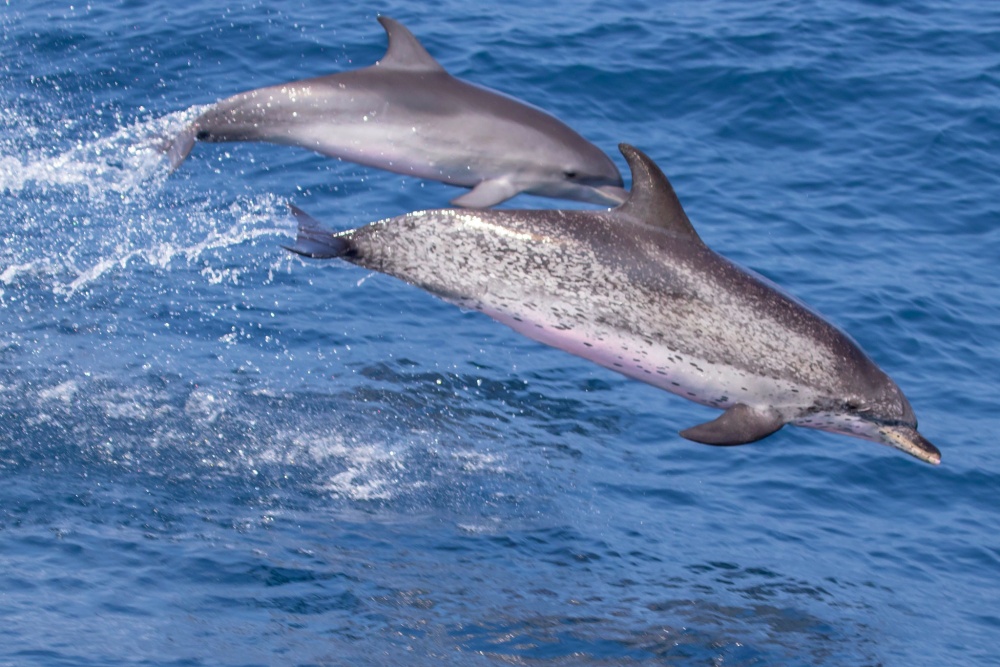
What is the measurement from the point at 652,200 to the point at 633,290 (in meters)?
0.52

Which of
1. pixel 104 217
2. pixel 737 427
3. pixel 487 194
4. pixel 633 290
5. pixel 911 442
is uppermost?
pixel 487 194

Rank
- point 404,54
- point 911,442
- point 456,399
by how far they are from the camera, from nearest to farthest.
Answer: point 911,442
point 404,54
point 456,399

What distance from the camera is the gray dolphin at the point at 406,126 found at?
8.91 metres

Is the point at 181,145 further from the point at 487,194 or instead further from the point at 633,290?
the point at 633,290

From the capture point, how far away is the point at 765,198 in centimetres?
1648

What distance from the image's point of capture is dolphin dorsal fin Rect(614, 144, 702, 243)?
7785mm

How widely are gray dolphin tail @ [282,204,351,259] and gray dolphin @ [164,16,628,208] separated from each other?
96cm

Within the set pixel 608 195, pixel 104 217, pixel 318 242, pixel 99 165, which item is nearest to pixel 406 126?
pixel 318 242

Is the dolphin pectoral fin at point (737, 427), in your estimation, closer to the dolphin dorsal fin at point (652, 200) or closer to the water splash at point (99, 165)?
the dolphin dorsal fin at point (652, 200)

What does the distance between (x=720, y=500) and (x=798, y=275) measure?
13.3 ft

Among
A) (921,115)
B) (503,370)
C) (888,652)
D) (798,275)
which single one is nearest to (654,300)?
(888,652)

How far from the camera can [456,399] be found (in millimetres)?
12555

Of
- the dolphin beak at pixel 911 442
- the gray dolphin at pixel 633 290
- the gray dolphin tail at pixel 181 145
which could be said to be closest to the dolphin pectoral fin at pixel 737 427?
the gray dolphin at pixel 633 290

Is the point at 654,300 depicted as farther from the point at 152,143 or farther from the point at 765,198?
the point at 765,198
